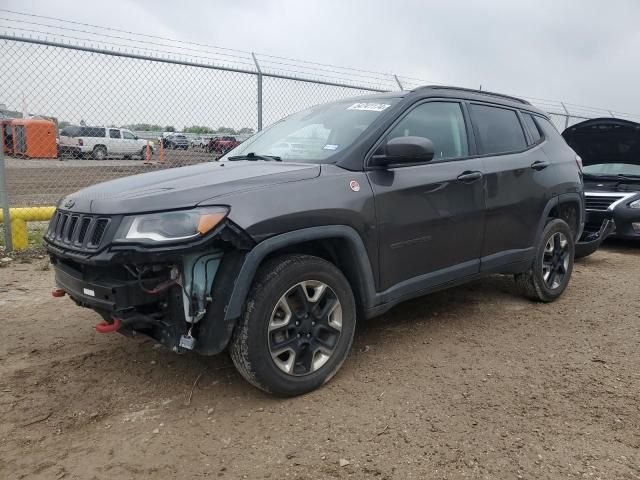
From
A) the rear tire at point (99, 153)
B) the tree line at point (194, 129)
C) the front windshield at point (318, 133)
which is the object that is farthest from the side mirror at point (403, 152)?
the rear tire at point (99, 153)

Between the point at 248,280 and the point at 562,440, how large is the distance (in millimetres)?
1731

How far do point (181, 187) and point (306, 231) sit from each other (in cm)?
71

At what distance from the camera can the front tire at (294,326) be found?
2.71 m

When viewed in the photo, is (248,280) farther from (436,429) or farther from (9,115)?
(9,115)

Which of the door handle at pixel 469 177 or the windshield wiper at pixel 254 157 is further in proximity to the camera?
the door handle at pixel 469 177

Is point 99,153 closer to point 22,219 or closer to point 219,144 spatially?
point 219,144

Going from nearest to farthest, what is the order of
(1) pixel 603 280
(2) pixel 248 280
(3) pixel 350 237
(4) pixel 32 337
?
(2) pixel 248 280 < (3) pixel 350 237 < (4) pixel 32 337 < (1) pixel 603 280

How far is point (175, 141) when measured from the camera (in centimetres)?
891

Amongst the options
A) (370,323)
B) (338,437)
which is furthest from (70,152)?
(338,437)

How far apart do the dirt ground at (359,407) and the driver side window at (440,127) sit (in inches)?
53.9

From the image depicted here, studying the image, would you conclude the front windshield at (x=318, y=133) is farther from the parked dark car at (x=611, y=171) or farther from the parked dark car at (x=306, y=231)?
the parked dark car at (x=611, y=171)

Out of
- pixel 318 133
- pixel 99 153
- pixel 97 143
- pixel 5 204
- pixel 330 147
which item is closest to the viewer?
pixel 330 147

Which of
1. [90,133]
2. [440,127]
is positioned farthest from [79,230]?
[90,133]

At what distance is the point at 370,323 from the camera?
163 inches
